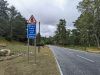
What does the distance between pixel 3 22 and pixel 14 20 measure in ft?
83.6

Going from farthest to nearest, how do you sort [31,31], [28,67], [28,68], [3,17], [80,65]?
[3,17]
[31,31]
[80,65]
[28,67]
[28,68]

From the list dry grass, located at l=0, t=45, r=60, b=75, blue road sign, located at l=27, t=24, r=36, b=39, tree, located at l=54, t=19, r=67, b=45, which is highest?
tree, located at l=54, t=19, r=67, b=45

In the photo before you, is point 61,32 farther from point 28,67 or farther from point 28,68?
point 28,68

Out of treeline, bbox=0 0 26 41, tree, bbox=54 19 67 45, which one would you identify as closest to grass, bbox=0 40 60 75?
treeline, bbox=0 0 26 41

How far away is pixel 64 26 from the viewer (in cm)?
17100

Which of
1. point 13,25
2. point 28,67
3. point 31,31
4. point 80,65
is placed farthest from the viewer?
point 13,25

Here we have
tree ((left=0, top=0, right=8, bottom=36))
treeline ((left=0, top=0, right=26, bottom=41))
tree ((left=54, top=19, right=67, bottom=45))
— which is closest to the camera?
tree ((left=0, top=0, right=8, bottom=36))

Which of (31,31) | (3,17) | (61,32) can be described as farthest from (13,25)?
(31,31)

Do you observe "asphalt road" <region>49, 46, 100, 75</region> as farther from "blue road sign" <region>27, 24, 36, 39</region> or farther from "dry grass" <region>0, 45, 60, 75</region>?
"blue road sign" <region>27, 24, 36, 39</region>

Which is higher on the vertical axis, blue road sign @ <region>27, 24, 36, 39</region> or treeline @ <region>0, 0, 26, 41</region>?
treeline @ <region>0, 0, 26, 41</region>

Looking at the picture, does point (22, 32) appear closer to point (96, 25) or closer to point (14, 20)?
point (14, 20)

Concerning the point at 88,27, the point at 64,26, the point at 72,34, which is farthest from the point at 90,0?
the point at 64,26

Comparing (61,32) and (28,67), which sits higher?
(61,32)

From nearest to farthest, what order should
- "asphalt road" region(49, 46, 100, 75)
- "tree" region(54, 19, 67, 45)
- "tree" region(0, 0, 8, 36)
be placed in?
"asphalt road" region(49, 46, 100, 75) → "tree" region(0, 0, 8, 36) → "tree" region(54, 19, 67, 45)
